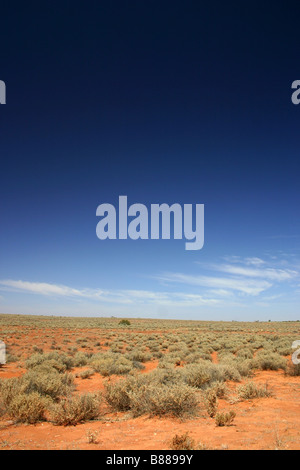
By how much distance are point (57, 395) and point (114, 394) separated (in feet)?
6.97

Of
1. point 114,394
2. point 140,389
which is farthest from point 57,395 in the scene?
point 140,389

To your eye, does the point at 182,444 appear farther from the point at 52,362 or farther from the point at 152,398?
the point at 52,362

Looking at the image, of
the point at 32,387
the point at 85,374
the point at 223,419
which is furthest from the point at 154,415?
the point at 85,374

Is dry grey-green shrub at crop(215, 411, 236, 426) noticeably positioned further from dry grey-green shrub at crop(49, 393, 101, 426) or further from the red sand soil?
dry grey-green shrub at crop(49, 393, 101, 426)

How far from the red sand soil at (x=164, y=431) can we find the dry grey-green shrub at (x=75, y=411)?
18 cm

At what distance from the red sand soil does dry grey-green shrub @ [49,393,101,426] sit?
184mm

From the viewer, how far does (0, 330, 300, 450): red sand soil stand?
17.6 ft

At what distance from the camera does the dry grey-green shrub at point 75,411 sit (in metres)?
6.91

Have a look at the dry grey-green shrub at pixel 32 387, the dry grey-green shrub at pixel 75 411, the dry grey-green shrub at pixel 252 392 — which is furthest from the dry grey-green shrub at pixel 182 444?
the dry grey-green shrub at pixel 252 392

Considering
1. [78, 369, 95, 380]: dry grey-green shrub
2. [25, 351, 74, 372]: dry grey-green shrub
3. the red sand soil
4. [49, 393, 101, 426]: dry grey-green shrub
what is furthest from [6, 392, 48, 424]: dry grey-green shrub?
[25, 351, 74, 372]: dry grey-green shrub

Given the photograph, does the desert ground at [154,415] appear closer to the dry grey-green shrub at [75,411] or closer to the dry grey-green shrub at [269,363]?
the dry grey-green shrub at [75,411]

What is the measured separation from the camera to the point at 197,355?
53.6ft

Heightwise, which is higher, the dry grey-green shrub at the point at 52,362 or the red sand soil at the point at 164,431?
the red sand soil at the point at 164,431
